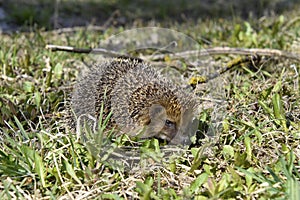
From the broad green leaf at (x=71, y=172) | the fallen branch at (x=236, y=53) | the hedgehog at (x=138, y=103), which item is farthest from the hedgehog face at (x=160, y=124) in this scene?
the fallen branch at (x=236, y=53)

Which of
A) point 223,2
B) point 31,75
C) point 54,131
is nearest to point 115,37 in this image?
point 31,75

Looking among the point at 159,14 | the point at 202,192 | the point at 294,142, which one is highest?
the point at 159,14

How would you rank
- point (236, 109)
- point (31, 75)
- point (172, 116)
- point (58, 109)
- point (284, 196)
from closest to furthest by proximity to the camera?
point (284, 196) → point (172, 116) → point (236, 109) → point (58, 109) → point (31, 75)

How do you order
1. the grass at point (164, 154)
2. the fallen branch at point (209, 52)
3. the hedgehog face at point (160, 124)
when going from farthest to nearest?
1. the fallen branch at point (209, 52)
2. the hedgehog face at point (160, 124)
3. the grass at point (164, 154)

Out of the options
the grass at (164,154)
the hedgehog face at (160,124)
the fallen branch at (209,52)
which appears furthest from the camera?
the fallen branch at (209,52)

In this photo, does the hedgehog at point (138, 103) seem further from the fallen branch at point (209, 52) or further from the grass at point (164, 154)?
the fallen branch at point (209, 52)

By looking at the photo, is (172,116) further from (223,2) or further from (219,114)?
(223,2)
